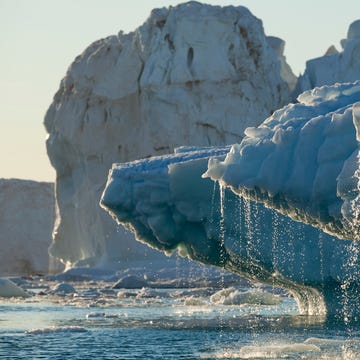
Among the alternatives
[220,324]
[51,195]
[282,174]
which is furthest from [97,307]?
[51,195]

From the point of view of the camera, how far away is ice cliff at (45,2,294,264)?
2072 inches

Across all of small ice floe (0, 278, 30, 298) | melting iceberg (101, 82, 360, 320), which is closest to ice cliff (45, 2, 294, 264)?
small ice floe (0, 278, 30, 298)

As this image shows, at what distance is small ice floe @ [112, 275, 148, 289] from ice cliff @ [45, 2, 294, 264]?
7410 millimetres

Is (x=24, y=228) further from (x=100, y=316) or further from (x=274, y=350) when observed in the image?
(x=274, y=350)

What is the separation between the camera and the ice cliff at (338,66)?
54.4m

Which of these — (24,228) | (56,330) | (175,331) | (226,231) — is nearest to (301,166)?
(175,331)

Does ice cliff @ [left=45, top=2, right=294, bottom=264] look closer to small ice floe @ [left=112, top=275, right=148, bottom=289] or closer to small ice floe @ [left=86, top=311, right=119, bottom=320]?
small ice floe @ [left=112, top=275, right=148, bottom=289]

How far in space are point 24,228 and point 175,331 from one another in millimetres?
67471

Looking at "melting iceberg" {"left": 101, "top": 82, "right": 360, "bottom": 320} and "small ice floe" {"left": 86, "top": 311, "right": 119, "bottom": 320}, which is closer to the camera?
"melting iceberg" {"left": 101, "top": 82, "right": 360, "bottom": 320}

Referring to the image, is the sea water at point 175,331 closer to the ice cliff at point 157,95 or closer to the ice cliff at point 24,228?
the ice cliff at point 157,95

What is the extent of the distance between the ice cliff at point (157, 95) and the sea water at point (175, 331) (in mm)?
22994

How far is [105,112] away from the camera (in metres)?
55.0

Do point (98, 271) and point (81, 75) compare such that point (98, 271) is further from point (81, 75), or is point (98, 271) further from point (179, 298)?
point (179, 298)

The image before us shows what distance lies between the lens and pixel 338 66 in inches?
2162
